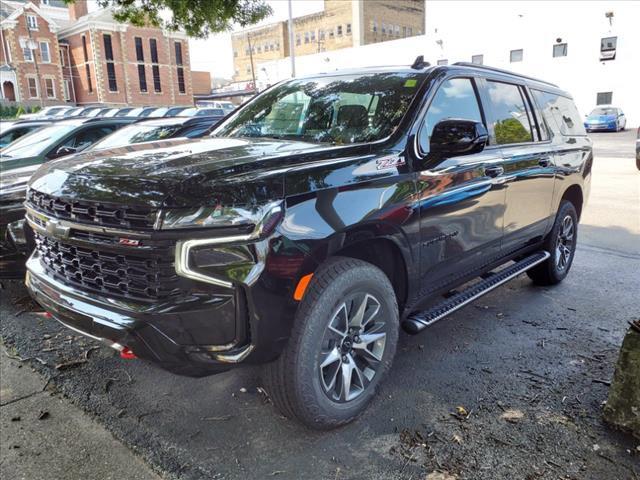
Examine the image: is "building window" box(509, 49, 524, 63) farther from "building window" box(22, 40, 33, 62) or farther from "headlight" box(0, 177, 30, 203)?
"building window" box(22, 40, 33, 62)

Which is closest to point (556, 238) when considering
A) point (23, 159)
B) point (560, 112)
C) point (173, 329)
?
point (560, 112)

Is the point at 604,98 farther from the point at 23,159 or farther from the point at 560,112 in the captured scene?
the point at 23,159

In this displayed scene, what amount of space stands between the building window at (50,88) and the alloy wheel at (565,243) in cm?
6719

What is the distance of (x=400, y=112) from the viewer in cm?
321

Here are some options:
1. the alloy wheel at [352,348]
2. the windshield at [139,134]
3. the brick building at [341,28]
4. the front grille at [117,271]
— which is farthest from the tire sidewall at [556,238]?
the brick building at [341,28]

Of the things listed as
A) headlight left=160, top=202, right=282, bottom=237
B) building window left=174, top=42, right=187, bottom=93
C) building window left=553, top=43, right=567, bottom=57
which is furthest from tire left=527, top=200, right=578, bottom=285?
building window left=174, top=42, right=187, bottom=93

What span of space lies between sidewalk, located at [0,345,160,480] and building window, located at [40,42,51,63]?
222ft

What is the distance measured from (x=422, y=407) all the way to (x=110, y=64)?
6897 cm

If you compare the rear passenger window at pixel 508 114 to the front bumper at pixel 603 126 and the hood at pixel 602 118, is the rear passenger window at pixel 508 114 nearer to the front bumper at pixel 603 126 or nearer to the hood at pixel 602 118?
the front bumper at pixel 603 126

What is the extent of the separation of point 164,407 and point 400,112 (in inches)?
89.6

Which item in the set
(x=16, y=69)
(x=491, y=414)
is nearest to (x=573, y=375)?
(x=491, y=414)

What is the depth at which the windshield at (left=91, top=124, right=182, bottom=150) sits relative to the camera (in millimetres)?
6508

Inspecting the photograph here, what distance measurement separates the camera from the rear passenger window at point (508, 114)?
13.0ft

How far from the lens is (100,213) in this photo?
2.40 meters
